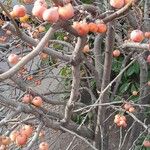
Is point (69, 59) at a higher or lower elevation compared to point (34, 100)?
higher

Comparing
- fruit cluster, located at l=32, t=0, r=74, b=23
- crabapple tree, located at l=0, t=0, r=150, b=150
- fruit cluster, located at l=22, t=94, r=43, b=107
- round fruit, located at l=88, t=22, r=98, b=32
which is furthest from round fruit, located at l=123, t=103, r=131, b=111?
fruit cluster, located at l=32, t=0, r=74, b=23

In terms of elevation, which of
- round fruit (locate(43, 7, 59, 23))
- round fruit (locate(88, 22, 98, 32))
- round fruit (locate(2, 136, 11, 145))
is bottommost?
round fruit (locate(2, 136, 11, 145))

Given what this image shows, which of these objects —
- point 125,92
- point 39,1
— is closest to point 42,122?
point 39,1

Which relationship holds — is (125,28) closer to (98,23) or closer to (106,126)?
(106,126)

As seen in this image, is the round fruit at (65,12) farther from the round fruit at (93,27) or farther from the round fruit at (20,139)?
the round fruit at (20,139)

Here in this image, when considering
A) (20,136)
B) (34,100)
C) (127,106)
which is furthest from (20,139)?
(127,106)

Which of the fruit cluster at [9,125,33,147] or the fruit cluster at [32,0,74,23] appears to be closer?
the fruit cluster at [32,0,74,23]

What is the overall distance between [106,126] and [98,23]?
148 cm

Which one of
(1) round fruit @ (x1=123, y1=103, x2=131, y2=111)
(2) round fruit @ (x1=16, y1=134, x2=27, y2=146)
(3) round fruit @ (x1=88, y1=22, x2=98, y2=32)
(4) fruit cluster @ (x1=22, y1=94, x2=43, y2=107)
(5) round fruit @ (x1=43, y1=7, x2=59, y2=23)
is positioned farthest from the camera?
(1) round fruit @ (x1=123, y1=103, x2=131, y2=111)

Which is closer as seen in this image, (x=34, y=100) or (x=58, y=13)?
(x=58, y=13)

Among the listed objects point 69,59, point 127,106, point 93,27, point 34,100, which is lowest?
point 127,106

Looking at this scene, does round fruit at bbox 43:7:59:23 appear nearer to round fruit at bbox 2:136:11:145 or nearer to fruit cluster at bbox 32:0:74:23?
fruit cluster at bbox 32:0:74:23

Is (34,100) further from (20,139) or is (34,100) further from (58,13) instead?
(58,13)

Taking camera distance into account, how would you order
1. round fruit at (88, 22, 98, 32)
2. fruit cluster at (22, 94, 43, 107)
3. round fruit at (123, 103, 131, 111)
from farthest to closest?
round fruit at (123, 103, 131, 111)
fruit cluster at (22, 94, 43, 107)
round fruit at (88, 22, 98, 32)
